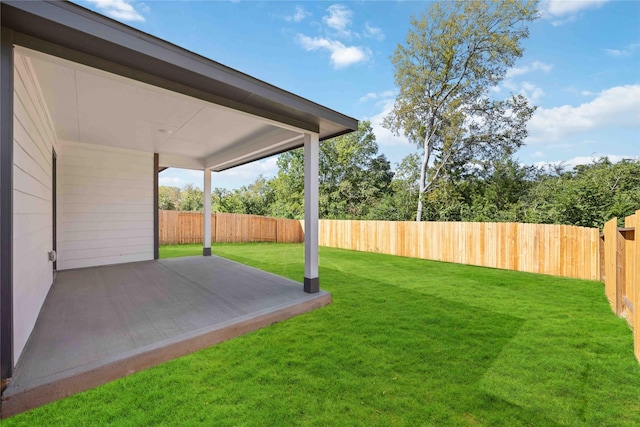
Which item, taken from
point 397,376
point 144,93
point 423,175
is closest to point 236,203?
point 423,175

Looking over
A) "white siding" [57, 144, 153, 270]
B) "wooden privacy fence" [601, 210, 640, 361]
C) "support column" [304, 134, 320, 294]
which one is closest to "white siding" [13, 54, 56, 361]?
"white siding" [57, 144, 153, 270]

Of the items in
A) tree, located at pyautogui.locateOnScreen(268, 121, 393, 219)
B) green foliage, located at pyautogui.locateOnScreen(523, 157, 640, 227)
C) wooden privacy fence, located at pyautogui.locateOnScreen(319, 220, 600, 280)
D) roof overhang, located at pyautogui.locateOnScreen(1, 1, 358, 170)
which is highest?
tree, located at pyautogui.locateOnScreen(268, 121, 393, 219)

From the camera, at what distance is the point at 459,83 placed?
1271 cm

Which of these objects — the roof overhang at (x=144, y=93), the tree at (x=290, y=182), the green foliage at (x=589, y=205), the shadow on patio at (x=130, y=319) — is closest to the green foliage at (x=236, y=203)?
the tree at (x=290, y=182)

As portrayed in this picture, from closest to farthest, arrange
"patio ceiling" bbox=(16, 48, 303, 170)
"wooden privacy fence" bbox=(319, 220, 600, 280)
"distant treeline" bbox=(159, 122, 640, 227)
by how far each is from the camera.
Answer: "patio ceiling" bbox=(16, 48, 303, 170) → "wooden privacy fence" bbox=(319, 220, 600, 280) → "distant treeline" bbox=(159, 122, 640, 227)

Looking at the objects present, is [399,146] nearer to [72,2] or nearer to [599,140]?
[599,140]

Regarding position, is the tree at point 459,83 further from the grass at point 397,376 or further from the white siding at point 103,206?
the white siding at point 103,206

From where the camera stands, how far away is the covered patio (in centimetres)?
180

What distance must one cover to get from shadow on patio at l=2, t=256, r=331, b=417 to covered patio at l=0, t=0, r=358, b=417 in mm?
14

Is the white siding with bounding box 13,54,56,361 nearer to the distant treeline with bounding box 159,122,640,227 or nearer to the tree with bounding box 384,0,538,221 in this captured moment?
the distant treeline with bounding box 159,122,640,227

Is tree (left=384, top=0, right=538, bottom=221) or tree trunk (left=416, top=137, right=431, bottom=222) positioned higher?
tree (left=384, top=0, right=538, bottom=221)

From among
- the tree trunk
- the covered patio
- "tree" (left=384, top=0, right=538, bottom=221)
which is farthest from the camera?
the tree trunk

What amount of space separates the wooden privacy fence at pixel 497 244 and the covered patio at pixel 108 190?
522 centimetres

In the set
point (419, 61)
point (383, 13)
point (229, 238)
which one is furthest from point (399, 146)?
point (229, 238)
